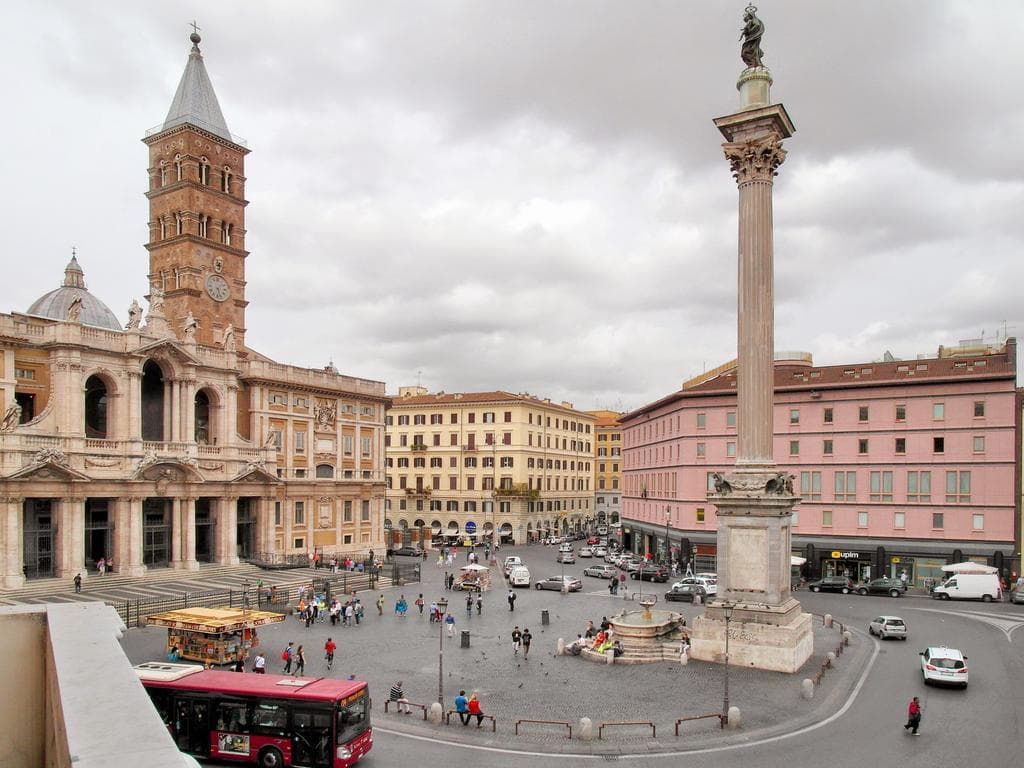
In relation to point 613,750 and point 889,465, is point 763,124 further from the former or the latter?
point 889,465

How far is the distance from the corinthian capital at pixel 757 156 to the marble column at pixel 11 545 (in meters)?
43.1

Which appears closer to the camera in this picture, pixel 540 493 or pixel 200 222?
pixel 200 222

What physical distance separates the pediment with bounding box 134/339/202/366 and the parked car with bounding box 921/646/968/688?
48.8m

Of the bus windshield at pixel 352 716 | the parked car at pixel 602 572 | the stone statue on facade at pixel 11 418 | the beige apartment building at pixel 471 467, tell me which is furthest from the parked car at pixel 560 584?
the beige apartment building at pixel 471 467

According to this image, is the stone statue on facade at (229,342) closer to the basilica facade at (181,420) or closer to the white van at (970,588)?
the basilica facade at (181,420)

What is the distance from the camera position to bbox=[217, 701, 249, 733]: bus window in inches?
798

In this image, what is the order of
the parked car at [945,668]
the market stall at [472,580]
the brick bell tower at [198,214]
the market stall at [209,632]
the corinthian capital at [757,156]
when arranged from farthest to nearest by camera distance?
the brick bell tower at [198,214], the market stall at [472,580], the corinthian capital at [757,156], the market stall at [209,632], the parked car at [945,668]

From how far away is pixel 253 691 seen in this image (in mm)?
20359

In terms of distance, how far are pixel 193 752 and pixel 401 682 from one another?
9643 millimetres

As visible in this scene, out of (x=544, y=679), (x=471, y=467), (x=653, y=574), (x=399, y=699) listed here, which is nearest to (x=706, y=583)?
(x=653, y=574)

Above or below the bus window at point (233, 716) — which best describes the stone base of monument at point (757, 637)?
below

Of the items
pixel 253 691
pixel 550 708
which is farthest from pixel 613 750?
pixel 253 691

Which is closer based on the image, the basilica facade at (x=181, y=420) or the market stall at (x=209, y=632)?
the market stall at (x=209, y=632)

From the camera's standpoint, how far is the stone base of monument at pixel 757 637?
30344mm
